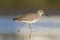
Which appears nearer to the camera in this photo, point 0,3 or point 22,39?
point 22,39

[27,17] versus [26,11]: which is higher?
[26,11]

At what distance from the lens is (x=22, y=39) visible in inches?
140

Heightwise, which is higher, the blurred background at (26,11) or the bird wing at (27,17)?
the blurred background at (26,11)

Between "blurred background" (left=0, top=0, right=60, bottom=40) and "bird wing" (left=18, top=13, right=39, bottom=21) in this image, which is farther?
"blurred background" (left=0, top=0, right=60, bottom=40)

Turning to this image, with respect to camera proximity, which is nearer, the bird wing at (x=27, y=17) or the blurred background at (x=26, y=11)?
the bird wing at (x=27, y=17)

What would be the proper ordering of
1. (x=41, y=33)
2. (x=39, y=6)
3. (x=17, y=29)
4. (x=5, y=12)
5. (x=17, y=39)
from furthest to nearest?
(x=39, y=6)
(x=5, y=12)
(x=17, y=29)
(x=41, y=33)
(x=17, y=39)

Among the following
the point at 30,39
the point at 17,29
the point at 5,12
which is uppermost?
the point at 5,12

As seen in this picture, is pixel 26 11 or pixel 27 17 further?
pixel 26 11

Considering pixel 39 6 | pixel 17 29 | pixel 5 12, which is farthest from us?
pixel 39 6

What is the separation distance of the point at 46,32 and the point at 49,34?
0.44 feet

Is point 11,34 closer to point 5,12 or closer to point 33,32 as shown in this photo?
point 33,32

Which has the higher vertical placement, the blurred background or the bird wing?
the blurred background

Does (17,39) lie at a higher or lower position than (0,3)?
lower

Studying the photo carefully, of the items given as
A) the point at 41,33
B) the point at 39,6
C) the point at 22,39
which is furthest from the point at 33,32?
the point at 39,6
